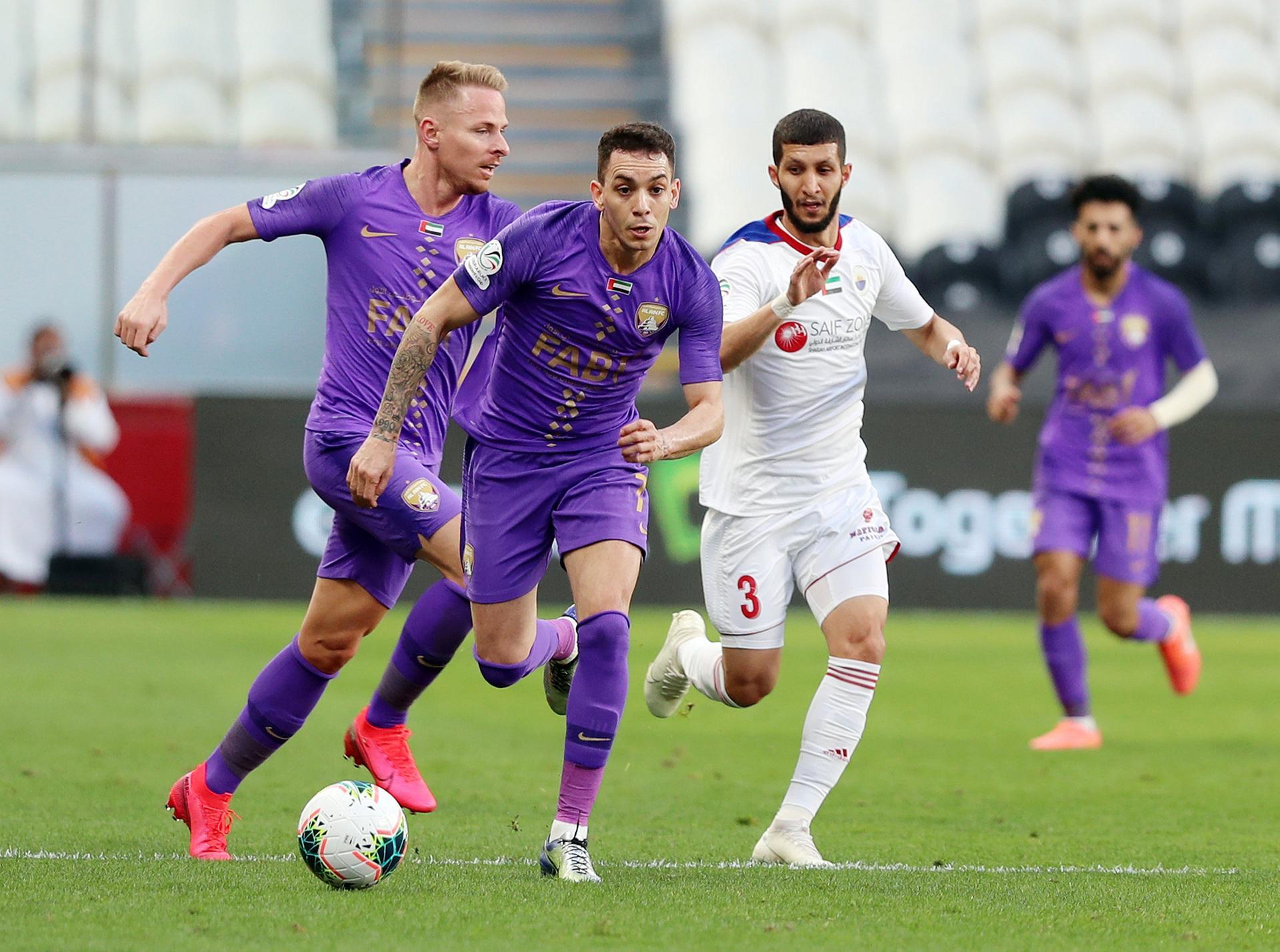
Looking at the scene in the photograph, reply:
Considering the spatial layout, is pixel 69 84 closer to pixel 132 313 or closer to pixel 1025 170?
pixel 1025 170

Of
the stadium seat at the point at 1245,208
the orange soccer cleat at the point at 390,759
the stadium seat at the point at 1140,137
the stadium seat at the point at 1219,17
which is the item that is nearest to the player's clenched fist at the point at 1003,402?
the orange soccer cleat at the point at 390,759

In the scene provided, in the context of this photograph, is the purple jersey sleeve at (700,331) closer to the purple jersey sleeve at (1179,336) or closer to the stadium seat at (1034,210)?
the purple jersey sleeve at (1179,336)

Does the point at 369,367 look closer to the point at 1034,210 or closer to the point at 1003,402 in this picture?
the point at 1003,402

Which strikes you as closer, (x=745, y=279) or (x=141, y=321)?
(x=141, y=321)

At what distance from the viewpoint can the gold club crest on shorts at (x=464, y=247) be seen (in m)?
5.90

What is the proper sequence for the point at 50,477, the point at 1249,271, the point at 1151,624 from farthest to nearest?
the point at 1249,271, the point at 50,477, the point at 1151,624

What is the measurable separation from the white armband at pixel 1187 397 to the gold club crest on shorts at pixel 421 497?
427 cm

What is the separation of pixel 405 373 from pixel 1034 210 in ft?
46.9

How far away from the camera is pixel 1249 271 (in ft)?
58.4

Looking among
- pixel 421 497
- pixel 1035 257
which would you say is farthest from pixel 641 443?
pixel 1035 257

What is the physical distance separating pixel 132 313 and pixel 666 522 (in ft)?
31.4

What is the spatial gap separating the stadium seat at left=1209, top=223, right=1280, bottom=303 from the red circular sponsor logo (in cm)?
1284

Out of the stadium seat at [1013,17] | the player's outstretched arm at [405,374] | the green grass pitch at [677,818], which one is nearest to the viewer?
the green grass pitch at [677,818]

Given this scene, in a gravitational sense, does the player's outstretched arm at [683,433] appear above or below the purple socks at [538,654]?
above
